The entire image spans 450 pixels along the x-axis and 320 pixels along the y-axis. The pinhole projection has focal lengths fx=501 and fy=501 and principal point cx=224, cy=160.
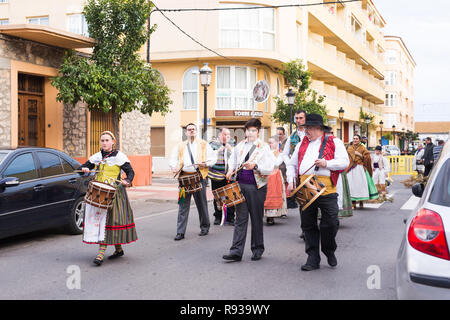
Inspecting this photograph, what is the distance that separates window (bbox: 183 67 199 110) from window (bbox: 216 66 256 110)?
1450 millimetres

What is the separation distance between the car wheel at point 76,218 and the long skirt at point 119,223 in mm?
2279

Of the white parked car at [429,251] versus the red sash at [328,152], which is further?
the red sash at [328,152]

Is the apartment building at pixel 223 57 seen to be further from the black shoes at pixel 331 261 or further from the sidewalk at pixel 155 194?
the black shoes at pixel 331 261

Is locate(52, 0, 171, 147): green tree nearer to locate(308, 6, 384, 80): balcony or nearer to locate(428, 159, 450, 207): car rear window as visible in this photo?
locate(428, 159, 450, 207): car rear window

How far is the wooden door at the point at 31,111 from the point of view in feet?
46.7

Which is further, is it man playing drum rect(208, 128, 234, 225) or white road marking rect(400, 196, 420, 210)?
white road marking rect(400, 196, 420, 210)

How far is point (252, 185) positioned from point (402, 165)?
2613 centimetres

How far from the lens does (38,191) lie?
25.6ft

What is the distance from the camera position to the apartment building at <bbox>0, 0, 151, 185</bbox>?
13.2 meters

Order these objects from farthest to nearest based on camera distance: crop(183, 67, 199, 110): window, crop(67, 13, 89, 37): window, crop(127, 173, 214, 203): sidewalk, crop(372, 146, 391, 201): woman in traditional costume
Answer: crop(183, 67, 199, 110): window
crop(67, 13, 89, 37): window
crop(372, 146, 391, 201): woman in traditional costume
crop(127, 173, 214, 203): sidewalk

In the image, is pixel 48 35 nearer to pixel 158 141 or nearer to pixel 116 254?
pixel 116 254

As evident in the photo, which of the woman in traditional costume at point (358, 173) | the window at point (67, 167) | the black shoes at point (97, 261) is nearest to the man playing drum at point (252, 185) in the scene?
the black shoes at point (97, 261)

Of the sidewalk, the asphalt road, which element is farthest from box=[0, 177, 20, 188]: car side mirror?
the sidewalk

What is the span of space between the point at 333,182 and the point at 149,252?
293 centimetres
